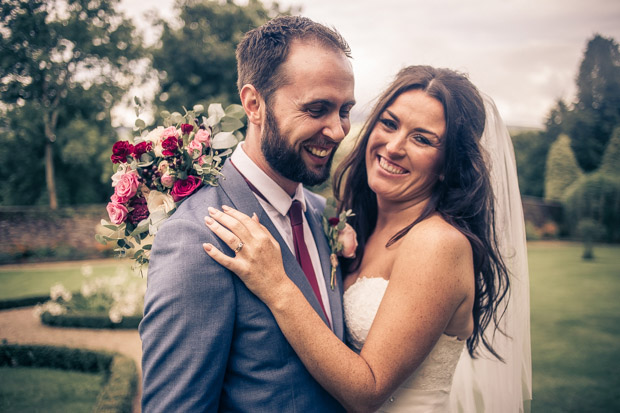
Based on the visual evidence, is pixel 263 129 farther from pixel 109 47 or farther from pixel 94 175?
pixel 94 175

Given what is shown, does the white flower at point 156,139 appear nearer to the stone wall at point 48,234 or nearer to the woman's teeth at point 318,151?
the woman's teeth at point 318,151

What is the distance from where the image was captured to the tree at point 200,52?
843 inches

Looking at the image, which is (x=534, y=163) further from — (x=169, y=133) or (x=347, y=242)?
(x=169, y=133)

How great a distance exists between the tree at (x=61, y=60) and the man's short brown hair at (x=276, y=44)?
5180 millimetres

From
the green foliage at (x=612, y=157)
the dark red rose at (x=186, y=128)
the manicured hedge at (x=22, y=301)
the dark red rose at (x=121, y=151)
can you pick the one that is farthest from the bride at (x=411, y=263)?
the green foliage at (x=612, y=157)

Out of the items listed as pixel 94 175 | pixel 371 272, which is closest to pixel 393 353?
pixel 371 272

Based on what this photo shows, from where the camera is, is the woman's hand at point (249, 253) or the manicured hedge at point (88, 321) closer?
the woman's hand at point (249, 253)

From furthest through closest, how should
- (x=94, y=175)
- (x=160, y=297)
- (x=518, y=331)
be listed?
1. (x=94, y=175)
2. (x=518, y=331)
3. (x=160, y=297)

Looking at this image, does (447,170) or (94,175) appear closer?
(447,170)

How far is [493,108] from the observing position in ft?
9.84

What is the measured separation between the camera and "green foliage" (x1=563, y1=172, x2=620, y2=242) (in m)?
19.2

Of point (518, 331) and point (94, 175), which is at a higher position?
point (518, 331)

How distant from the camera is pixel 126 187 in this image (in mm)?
2111

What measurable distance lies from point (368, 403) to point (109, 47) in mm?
18423
